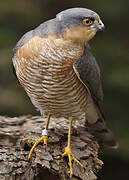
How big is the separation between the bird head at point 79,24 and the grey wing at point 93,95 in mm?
250

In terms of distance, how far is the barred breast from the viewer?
3146 mm

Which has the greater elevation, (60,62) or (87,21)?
(87,21)

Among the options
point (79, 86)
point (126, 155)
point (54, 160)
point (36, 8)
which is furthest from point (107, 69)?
point (54, 160)

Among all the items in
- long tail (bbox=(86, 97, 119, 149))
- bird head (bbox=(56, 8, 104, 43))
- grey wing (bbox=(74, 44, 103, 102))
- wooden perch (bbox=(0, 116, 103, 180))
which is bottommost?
long tail (bbox=(86, 97, 119, 149))

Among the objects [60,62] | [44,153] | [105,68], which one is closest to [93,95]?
[60,62]

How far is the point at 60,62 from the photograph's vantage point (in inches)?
124

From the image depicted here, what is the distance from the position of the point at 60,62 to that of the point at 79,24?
37 cm

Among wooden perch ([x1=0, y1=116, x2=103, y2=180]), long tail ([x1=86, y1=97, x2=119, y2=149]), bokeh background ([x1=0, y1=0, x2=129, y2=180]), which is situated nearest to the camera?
wooden perch ([x1=0, y1=116, x2=103, y2=180])

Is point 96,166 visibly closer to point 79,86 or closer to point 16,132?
point 79,86

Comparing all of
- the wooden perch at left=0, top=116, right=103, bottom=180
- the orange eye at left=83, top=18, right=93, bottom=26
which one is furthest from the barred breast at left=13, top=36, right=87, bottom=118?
the wooden perch at left=0, top=116, right=103, bottom=180

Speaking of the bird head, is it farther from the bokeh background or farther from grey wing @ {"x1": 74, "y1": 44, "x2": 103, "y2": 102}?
the bokeh background

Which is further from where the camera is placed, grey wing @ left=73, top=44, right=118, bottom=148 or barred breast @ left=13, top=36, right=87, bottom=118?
grey wing @ left=73, top=44, right=118, bottom=148

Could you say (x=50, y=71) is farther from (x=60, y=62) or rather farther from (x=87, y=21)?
(x=87, y=21)

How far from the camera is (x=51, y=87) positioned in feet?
10.6
